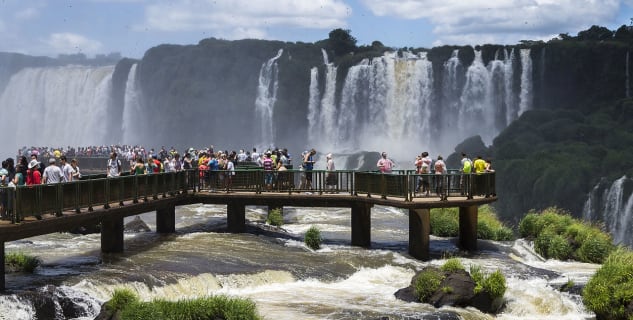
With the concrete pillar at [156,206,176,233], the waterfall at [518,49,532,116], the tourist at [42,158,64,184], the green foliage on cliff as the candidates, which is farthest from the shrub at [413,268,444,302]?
the waterfall at [518,49,532,116]

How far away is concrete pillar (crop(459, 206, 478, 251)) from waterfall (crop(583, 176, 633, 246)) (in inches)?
822

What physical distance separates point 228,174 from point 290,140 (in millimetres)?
59147

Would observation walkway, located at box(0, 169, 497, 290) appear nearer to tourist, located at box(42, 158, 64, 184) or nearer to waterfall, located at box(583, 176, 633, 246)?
tourist, located at box(42, 158, 64, 184)

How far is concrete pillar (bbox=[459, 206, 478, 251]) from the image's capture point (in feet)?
105

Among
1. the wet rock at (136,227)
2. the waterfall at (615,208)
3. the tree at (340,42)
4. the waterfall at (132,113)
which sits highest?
the tree at (340,42)

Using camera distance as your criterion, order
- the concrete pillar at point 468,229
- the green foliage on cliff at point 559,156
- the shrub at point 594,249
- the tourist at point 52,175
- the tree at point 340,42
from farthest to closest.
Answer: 1. the tree at point 340,42
2. the green foliage on cliff at point 559,156
3. the concrete pillar at point 468,229
4. the shrub at point 594,249
5. the tourist at point 52,175

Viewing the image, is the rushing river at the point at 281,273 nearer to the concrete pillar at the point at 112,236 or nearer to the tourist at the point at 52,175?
the concrete pillar at the point at 112,236

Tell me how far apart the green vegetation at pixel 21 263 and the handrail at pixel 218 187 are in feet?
5.97

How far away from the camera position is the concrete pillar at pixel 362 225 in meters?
31.6

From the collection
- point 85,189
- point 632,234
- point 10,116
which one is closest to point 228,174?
point 85,189

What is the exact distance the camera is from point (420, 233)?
2964 cm

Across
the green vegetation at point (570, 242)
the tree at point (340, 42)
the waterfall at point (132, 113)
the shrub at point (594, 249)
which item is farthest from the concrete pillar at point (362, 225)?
the waterfall at point (132, 113)

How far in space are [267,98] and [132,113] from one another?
18732 millimetres

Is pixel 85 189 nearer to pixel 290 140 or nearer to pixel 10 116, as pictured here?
pixel 290 140
